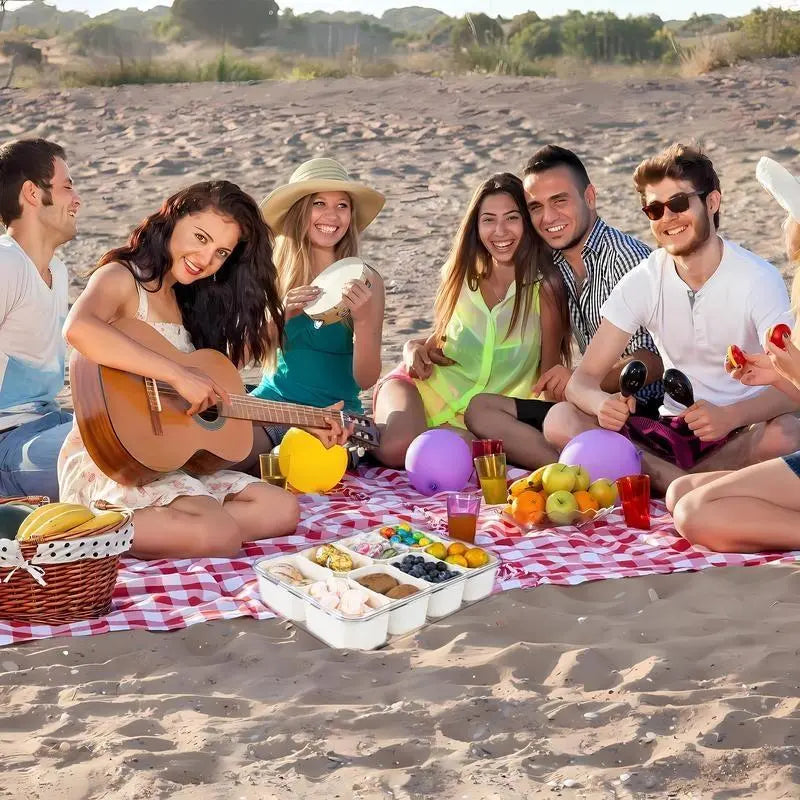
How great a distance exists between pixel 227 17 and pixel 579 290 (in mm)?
37091

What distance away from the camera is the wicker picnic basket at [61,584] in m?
3.44

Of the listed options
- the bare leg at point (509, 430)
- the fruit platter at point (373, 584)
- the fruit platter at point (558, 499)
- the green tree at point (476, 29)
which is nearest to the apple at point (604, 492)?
the fruit platter at point (558, 499)

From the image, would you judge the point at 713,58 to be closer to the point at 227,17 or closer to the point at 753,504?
the point at 753,504

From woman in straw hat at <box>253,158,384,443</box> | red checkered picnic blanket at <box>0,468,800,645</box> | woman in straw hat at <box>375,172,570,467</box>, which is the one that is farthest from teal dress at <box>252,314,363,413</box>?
red checkered picnic blanket at <box>0,468,800,645</box>

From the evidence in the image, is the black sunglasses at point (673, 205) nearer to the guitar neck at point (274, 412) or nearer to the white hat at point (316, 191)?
the white hat at point (316, 191)

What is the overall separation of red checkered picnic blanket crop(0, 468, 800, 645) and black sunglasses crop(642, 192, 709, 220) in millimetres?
1171

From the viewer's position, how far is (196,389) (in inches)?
160

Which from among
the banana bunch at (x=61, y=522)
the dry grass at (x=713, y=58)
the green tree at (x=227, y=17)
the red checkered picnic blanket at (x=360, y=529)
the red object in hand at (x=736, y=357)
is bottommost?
the red checkered picnic blanket at (x=360, y=529)

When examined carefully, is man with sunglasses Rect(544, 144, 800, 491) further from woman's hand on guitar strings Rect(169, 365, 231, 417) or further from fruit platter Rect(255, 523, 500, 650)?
woman's hand on guitar strings Rect(169, 365, 231, 417)

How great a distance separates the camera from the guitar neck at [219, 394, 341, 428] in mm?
4336

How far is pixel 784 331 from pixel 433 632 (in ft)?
4.74

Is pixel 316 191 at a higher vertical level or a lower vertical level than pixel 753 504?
higher

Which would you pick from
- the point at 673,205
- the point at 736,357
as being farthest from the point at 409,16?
the point at 736,357

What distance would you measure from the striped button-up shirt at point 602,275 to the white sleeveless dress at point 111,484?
6.63 feet
